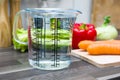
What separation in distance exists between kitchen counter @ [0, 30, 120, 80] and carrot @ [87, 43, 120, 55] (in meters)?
0.06

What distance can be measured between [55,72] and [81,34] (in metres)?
0.32

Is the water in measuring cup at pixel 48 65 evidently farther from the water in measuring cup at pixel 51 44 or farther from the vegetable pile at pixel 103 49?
the vegetable pile at pixel 103 49

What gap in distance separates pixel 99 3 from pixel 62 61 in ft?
2.28

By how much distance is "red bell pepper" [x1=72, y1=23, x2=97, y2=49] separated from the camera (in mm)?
930

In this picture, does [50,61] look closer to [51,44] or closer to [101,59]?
[51,44]

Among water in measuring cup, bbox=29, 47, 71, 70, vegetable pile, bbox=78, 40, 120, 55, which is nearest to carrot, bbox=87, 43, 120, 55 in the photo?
vegetable pile, bbox=78, 40, 120, 55

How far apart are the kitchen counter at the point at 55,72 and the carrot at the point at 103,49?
56 millimetres

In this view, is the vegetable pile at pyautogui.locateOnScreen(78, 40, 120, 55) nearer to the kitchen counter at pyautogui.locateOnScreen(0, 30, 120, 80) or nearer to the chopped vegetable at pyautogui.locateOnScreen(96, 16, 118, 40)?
the kitchen counter at pyautogui.locateOnScreen(0, 30, 120, 80)

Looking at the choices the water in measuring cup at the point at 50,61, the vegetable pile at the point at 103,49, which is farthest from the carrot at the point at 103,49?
the water in measuring cup at the point at 50,61

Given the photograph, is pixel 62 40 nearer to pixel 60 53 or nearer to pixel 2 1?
pixel 60 53

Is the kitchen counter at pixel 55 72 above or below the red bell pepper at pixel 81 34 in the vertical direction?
below

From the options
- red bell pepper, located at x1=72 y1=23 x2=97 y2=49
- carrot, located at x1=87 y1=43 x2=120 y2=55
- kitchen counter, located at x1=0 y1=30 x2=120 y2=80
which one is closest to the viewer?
kitchen counter, located at x1=0 y1=30 x2=120 y2=80

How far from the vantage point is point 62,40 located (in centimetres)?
69

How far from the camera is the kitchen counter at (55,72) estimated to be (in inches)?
24.4
